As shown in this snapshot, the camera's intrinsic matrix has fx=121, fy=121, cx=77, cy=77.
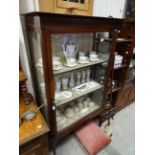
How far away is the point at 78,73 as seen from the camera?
4.57ft

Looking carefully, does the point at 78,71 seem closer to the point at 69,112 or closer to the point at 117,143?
the point at 69,112

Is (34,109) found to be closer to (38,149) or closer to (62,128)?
(38,149)

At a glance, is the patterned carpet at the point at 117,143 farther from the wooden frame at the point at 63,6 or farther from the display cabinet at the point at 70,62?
the wooden frame at the point at 63,6

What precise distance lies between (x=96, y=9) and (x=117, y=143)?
5.39 ft

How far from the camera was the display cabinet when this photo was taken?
2.62ft

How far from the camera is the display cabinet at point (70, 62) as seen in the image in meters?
0.80

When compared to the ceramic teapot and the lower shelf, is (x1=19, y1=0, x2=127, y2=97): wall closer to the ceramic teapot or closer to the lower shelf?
the ceramic teapot

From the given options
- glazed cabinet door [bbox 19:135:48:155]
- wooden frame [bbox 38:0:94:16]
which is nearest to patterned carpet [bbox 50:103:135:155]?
glazed cabinet door [bbox 19:135:48:155]

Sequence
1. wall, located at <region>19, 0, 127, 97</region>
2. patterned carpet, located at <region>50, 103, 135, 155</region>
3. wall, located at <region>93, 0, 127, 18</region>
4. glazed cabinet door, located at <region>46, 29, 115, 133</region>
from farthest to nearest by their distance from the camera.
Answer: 1. patterned carpet, located at <region>50, 103, 135, 155</region>
2. wall, located at <region>93, 0, 127, 18</region>
3. glazed cabinet door, located at <region>46, 29, 115, 133</region>
4. wall, located at <region>19, 0, 127, 97</region>

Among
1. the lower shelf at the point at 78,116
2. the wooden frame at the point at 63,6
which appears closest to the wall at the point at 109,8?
the wooden frame at the point at 63,6

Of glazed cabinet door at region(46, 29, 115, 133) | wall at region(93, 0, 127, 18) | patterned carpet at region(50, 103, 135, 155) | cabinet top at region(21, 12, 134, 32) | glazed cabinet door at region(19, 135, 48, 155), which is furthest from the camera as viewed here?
patterned carpet at region(50, 103, 135, 155)

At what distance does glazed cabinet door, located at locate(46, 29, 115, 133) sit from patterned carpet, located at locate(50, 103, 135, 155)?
0.35 meters
